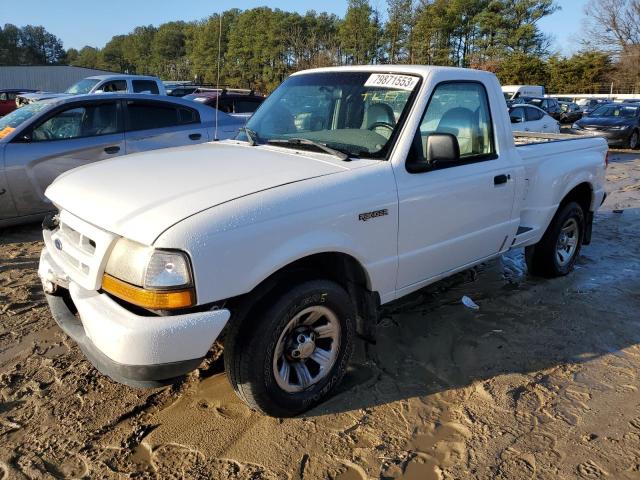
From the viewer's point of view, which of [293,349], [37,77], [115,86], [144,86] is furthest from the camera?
[37,77]

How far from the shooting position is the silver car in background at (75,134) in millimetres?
5918

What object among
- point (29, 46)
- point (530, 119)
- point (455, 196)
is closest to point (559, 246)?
point (455, 196)

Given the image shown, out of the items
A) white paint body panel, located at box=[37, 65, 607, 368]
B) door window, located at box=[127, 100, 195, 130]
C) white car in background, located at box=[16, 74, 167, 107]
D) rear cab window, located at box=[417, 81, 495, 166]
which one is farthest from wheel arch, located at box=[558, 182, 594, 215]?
white car in background, located at box=[16, 74, 167, 107]

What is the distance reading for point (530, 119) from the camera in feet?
48.1

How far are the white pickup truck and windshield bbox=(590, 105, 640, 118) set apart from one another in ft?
54.7

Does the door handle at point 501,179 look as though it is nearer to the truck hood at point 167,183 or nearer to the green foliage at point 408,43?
the truck hood at point 167,183

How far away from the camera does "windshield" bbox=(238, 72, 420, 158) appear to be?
11.2 ft

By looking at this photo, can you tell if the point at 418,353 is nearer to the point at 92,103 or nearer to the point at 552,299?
the point at 552,299

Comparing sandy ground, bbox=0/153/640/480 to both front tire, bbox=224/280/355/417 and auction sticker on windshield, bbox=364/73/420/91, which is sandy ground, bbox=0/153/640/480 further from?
auction sticker on windshield, bbox=364/73/420/91

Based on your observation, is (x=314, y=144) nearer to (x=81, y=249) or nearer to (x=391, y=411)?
(x=81, y=249)

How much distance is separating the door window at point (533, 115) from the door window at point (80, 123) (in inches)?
458

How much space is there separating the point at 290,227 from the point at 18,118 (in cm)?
532

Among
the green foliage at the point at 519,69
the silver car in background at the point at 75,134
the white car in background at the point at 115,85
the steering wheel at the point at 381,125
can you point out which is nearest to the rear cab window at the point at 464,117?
the steering wheel at the point at 381,125

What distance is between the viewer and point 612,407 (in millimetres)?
3166
